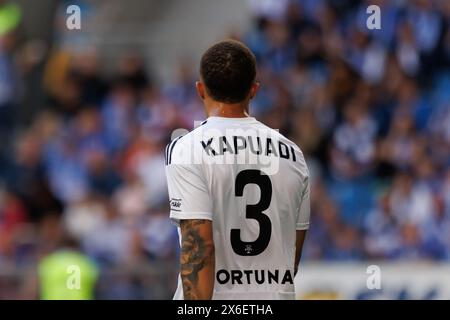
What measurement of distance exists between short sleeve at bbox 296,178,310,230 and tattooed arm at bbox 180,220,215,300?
1.45ft

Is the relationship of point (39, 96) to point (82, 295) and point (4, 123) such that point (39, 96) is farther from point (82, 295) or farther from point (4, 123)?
point (82, 295)

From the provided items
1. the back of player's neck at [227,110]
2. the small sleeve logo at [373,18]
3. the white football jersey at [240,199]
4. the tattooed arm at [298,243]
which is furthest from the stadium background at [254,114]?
the back of player's neck at [227,110]

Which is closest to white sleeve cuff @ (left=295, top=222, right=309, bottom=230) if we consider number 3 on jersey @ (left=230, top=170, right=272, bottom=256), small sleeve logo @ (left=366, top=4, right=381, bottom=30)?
number 3 on jersey @ (left=230, top=170, right=272, bottom=256)

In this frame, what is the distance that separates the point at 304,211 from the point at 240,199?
33 centimetres

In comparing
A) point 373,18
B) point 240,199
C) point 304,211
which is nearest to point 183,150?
point 240,199

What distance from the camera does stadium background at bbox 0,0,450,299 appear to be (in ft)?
35.8

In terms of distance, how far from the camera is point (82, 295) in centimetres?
1062

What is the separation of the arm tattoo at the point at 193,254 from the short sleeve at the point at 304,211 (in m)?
0.47

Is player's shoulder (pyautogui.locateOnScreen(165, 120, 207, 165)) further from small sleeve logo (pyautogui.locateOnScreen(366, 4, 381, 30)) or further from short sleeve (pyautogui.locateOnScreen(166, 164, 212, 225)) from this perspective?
small sleeve logo (pyautogui.locateOnScreen(366, 4, 381, 30))

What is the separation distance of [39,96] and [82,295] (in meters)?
4.15

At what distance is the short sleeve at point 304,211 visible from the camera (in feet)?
15.6

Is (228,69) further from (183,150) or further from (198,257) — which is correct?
(198,257)

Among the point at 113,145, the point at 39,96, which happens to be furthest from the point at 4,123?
the point at 113,145

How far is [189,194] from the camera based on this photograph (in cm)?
452
